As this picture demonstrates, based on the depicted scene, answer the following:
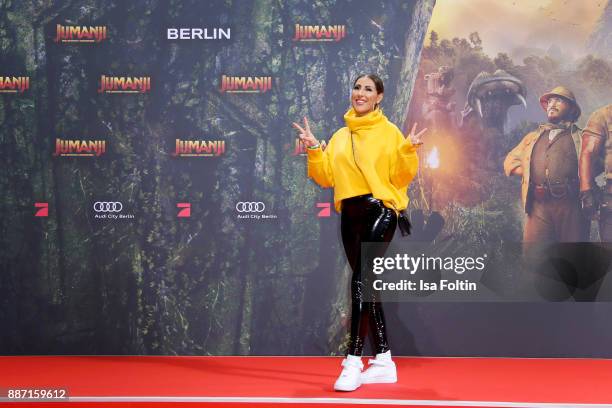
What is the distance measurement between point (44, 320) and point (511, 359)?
267 centimetres

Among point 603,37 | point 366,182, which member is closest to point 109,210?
point 366,182

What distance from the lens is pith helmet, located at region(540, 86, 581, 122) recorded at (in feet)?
14.6

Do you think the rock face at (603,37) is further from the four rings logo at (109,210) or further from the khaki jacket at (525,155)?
the four rings logo at (109,210)

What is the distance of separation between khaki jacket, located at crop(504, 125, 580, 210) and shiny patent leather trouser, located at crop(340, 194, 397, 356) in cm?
111

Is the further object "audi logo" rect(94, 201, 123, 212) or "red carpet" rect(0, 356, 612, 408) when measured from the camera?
"audi logo" rect(94, 201, 123, 212)

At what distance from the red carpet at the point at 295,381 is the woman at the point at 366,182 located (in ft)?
→ 0.79

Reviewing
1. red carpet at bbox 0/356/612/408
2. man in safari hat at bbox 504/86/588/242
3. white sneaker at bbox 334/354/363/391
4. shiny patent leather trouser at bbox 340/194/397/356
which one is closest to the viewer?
red carpet at bbox 0/356/612/408

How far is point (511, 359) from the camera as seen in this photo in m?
4.43

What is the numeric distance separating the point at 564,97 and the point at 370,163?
148 centimetres

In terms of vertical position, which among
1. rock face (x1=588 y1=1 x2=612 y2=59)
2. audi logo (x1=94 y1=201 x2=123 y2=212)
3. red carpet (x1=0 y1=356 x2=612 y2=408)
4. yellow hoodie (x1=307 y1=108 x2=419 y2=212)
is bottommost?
red carpet (x1=0 y1=356 x2=612 y2=408)

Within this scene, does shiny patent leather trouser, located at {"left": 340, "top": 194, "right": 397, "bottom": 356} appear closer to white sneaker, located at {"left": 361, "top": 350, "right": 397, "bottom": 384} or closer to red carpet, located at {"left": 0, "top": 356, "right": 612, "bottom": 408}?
white sneaker, located at {"left": 361, "top": 350, "right": 397, "bottom": 384}

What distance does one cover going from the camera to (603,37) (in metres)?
4.48

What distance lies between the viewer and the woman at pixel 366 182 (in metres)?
3.62

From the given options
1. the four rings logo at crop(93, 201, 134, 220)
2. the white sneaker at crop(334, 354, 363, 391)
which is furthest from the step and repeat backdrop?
the white sneaker at crop(334, 354, 363, 391)
